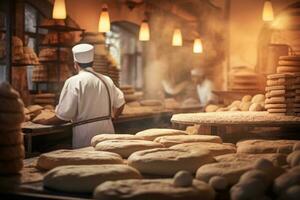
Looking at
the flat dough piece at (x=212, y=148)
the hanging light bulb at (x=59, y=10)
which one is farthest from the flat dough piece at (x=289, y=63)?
the hanging light bulb at (x=59, y=10)

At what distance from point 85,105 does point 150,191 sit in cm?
332

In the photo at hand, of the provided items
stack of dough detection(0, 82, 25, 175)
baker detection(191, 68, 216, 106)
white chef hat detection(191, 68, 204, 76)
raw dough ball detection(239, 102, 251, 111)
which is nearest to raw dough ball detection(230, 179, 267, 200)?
stack of dough detection(0, 82, 25, 175)

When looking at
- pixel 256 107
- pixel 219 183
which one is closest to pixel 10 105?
pixel 219 183

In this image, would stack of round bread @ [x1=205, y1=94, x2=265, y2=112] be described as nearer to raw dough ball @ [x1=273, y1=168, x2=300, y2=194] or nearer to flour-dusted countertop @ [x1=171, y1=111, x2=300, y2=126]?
flour-dusted countertop @ [x1=171, y1=111, x2=300, y2=126]

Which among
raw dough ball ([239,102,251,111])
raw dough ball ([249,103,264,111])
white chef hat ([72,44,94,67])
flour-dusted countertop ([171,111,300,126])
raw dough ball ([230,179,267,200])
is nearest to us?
raw dough ball ([230,179,267,200])

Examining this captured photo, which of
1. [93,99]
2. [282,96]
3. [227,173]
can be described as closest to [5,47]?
[93,99]

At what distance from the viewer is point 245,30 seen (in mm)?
10992

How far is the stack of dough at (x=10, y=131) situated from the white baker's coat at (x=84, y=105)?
2.52 metres

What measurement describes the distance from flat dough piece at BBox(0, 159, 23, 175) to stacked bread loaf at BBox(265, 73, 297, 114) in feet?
11.3

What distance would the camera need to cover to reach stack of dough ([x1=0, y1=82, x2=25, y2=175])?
283 cm

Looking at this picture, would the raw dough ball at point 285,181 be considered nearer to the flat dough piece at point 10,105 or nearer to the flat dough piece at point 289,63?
the flat dough piece at point 10,105

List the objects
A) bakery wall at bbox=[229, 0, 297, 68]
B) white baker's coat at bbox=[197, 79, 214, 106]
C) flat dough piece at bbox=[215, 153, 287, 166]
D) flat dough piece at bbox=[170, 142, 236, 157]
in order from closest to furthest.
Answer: flat dough piece at bbox=[215, 153, 287, 166] < flat dough piece at bbox=[170, 142, 236, 157] < bakery wall at bbox=[229, 0, 297, 68] < white baker's coat at bbox=[197, 79, 214, 106]

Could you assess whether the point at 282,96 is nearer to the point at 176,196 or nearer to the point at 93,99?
the point at 93,99

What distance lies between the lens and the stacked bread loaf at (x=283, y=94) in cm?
547
